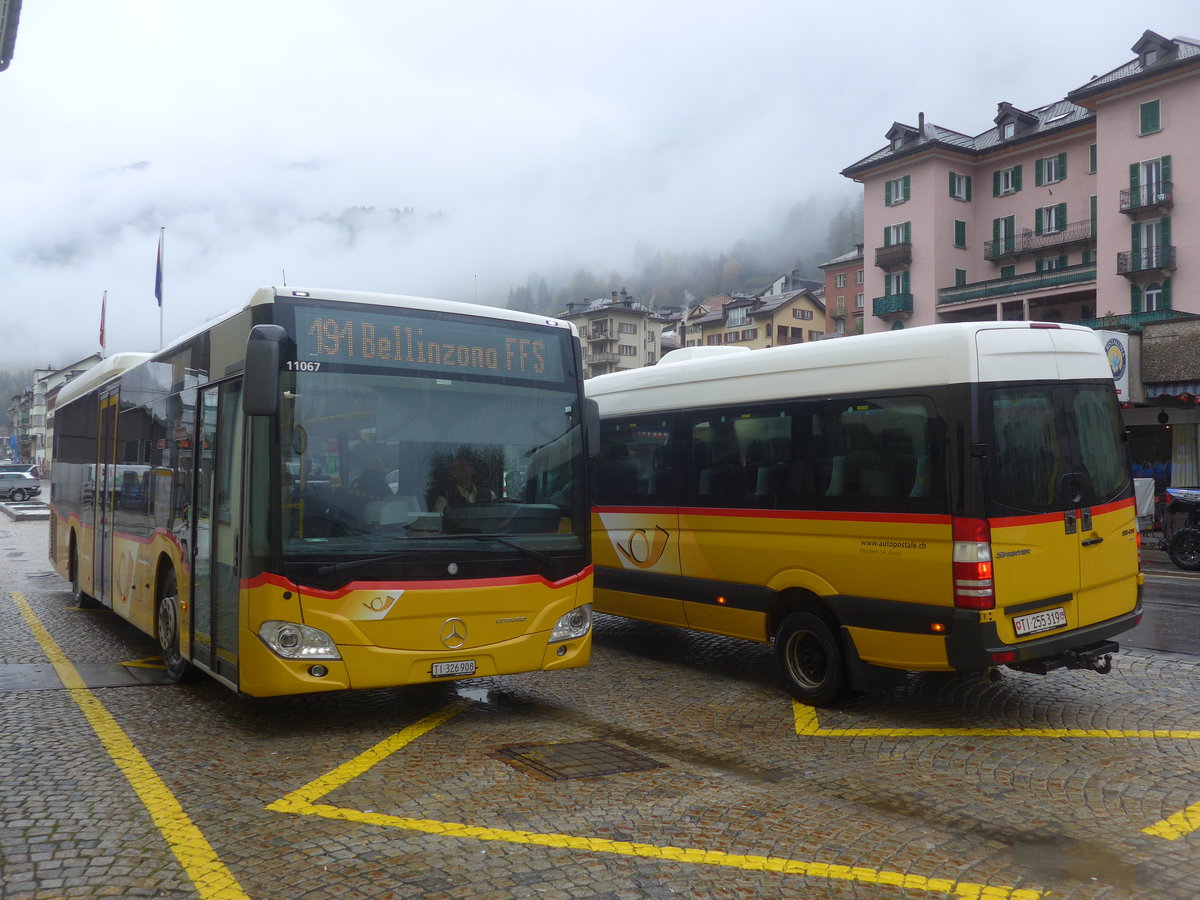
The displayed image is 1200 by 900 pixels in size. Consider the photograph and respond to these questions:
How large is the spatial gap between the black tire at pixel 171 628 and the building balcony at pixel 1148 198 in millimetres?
43396

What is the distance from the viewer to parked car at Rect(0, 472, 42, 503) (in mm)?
50906

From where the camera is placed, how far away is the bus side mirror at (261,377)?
627 centimetres

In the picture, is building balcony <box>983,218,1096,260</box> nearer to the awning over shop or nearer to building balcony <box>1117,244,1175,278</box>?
building balcony <box>1117,244,1175,278</box>

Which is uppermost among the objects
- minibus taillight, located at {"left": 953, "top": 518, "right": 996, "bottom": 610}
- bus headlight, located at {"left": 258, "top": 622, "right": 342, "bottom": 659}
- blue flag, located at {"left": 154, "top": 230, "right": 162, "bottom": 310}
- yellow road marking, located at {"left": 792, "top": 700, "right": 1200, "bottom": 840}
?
blue flag, located at {"left": 154, "top": 230, "right": 162, "bottom": 310}

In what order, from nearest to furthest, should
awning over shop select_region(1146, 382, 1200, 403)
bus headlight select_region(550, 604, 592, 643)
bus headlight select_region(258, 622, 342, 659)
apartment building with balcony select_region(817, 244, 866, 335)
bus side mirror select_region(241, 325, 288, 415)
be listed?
bus side mirror select_region(241, 325, 288, 415)
bus headlight select_region(258, 622, 342, 659)
bus headlight select_region(550, 604, 592, 643)
awning over shop select_region(1146, 382, 1200, 403)
apartment building with balcony select_region(817, 244, 866, 335)

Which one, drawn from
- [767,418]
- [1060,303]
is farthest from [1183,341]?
[1060,303]

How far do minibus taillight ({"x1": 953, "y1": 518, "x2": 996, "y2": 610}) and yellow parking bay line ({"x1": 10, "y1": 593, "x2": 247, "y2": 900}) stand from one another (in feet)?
15.2

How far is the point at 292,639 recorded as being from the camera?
660 cm

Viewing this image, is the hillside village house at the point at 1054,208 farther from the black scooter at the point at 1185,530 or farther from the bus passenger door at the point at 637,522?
the bus passenger door at the point at 637,522

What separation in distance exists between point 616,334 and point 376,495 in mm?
104349

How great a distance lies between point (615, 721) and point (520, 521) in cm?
161

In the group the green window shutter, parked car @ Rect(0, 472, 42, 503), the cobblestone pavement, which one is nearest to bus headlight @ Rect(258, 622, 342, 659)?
the cobblestone pavement

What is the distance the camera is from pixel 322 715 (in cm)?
765

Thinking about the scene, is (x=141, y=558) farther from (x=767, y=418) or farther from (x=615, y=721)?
(x=767, y=418)
